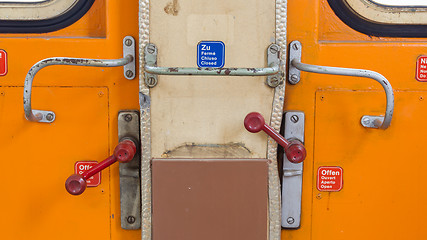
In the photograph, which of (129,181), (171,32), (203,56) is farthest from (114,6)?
(129,181)

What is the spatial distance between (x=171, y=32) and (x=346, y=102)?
719 millimetres

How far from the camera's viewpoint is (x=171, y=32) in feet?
3.89

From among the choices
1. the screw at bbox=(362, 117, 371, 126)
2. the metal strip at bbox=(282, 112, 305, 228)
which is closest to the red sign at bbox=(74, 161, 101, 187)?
the metal strip at bbox=(282, 112, 305, 228)

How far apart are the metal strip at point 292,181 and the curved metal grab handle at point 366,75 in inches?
6.7

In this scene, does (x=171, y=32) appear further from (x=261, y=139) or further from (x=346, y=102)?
(x=346, y=102)

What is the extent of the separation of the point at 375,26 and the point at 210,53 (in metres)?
0.69

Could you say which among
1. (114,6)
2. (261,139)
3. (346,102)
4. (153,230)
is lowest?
(153,230)

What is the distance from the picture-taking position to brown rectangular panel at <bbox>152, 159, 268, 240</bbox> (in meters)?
1.21

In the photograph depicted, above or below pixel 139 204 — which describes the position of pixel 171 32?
above

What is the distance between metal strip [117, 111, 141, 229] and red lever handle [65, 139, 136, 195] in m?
Result: 0.07

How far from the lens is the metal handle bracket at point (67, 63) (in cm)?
113

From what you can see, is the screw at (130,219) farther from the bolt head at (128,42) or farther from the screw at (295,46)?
the screw at (295,46)

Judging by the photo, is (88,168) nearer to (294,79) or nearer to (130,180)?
(130,180)

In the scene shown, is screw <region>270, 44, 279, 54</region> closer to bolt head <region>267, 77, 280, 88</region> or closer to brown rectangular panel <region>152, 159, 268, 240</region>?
bolt head <region>267, 77, 280, 88</region>
